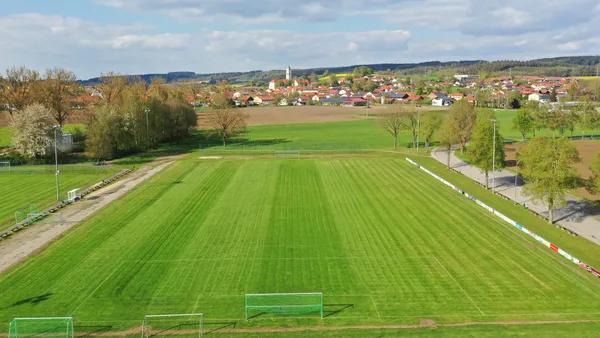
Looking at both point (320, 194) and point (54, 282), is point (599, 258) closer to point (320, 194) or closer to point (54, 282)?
point (320, 194)

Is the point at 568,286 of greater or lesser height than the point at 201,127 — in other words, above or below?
below

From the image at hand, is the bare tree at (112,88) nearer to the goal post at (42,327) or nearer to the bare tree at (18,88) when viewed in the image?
the bare tree at (18,88)

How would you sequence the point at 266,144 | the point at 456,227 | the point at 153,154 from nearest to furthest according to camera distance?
the point at 456,227 < the point at 153,154 < the point at 266,144

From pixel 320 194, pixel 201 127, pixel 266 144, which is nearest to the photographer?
pixel 320 194

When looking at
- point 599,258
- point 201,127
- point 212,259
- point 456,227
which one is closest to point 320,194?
point 456,227

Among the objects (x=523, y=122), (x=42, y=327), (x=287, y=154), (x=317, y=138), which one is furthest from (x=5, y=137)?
(x=523, y=122)

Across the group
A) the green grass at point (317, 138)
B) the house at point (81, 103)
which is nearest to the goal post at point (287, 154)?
the green grass at point (317, 138)

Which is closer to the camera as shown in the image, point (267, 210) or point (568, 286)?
point (568, 286)

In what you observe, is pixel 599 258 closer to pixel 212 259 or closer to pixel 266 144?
pixel 212 259
